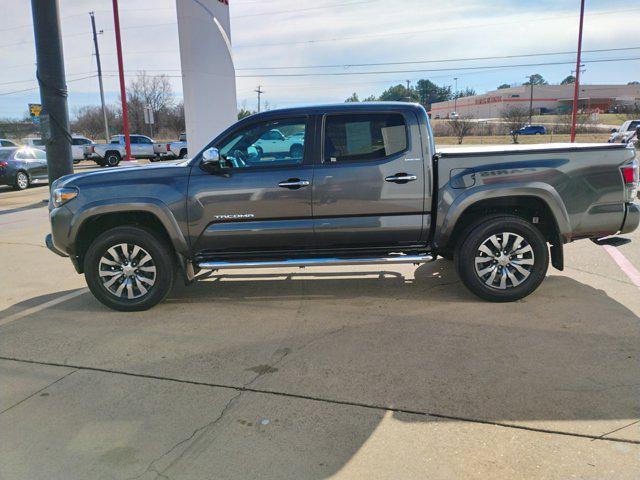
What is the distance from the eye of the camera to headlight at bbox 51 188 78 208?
204 inches

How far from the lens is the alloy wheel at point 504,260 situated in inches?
201

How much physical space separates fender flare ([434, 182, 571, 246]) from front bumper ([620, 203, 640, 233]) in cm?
61

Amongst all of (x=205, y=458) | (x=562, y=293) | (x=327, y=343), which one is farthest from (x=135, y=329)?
(x=562, y=293)

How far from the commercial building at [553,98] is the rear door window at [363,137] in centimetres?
10081

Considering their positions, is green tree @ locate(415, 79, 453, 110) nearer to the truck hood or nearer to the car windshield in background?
the car windshield in background

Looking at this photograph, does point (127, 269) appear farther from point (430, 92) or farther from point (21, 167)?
point (430, 92)

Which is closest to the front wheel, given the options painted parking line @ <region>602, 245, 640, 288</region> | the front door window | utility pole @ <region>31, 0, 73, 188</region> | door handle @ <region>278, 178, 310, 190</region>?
utility pole @ <region>31, 0, 73, 188</region>

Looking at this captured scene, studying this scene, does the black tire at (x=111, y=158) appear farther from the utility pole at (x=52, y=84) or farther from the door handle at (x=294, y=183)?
the door handle at (x=294, y=183)

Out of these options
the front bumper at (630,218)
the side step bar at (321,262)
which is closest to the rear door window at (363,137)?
the side step bar at (321,262)

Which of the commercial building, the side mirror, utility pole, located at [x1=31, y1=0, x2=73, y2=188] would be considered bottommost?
the side mirror

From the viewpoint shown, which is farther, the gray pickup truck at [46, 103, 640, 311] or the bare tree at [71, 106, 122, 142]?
the bare tree at [71, 106, 122, 142]

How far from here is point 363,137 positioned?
5.20m

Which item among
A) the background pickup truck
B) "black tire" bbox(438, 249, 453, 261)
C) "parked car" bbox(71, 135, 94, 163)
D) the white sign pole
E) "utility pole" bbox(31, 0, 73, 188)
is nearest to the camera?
"black tire" bbox(438, 249, 453, 261)

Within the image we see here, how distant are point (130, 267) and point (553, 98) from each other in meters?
115
